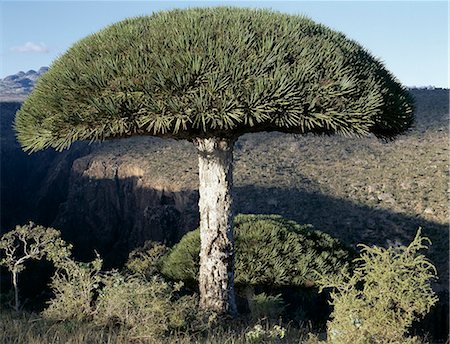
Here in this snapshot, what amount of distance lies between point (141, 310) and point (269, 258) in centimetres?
646

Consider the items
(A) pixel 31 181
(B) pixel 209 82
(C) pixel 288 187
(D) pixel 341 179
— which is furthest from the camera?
(A) pixel 31 181

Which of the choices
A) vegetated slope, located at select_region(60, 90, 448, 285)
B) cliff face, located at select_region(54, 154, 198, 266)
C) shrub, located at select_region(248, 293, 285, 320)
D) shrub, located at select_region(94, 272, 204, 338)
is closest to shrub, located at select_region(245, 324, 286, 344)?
shrub, located at select_region(94, 272, 204, 338)

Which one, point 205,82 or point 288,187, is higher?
point 205,82

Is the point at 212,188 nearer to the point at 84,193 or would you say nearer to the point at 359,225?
the point at 359,225

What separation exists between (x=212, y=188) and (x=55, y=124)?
292 cm

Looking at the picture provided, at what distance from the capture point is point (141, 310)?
323 inches

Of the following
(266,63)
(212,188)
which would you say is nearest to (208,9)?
(266,63)

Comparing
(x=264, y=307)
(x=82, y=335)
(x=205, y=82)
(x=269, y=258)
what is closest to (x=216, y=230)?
(x=264, y=307)

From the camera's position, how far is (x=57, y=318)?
365 inches

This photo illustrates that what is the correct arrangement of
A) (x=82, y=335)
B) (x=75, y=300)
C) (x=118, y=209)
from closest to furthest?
1. (x=82, y=335)
2. (x=75, y=300)
3. (x=118, y=209)

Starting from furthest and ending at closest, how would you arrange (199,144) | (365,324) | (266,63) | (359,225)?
(359,225) < (199,144) < (266,63) < (365,324)

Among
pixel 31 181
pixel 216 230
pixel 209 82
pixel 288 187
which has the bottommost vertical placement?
pixel 31 181

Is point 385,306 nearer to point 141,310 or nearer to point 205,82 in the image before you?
point 141,310

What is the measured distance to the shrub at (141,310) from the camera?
7.98m
